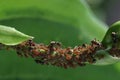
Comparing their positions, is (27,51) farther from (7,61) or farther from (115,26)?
(7,61)

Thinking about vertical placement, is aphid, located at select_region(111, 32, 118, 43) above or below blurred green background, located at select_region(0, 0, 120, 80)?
below

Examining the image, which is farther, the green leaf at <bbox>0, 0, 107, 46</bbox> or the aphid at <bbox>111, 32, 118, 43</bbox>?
the green leaf at <bbox>0, 0, 107, 46</bbox>

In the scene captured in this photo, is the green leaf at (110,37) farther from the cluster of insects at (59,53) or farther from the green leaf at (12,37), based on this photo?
the green leaf at (12,37)

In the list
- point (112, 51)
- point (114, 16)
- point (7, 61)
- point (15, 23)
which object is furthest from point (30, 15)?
point (114, 16)

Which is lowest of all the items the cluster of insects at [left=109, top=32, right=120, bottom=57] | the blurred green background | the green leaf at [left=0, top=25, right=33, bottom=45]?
the cluster of insects at [left=109, top=32, right=120, bottom=57]

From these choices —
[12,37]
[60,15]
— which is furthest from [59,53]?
[60,15]

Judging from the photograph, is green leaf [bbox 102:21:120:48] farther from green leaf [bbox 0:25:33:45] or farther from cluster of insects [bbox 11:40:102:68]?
green leaf [bbox 0:25:33:45]

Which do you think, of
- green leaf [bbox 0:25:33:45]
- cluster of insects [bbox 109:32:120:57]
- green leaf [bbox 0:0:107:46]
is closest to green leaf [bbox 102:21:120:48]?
cluster of insects [bbox 109:32:120:57]

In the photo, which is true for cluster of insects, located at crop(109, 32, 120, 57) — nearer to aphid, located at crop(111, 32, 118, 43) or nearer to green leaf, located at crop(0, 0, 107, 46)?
aphid, located at crop(111, 32, 118, 43)
